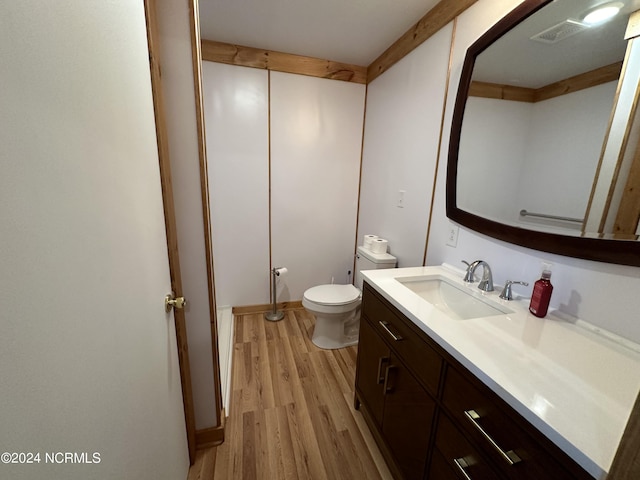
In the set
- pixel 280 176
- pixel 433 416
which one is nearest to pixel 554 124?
pixel 433 416

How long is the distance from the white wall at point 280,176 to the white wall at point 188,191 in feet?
4.42

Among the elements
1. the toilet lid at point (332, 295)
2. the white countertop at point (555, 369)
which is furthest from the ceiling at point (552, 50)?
the toilet lid at point (332, 295)

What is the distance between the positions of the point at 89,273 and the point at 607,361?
138cm

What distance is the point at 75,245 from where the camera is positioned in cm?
48

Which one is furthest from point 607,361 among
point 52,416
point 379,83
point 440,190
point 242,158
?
point 242,158

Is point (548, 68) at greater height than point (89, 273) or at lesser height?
greater

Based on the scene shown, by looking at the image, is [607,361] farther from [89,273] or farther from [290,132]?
[290,132]

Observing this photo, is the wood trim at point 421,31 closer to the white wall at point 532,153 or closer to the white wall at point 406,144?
the white wall at point 406,144

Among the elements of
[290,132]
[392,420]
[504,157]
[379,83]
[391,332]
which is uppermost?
[379,83]

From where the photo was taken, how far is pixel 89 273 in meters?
0.52

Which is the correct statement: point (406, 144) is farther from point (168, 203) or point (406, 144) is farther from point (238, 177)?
point (168, 203)

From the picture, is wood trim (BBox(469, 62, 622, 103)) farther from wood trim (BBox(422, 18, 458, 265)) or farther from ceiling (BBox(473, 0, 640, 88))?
wood trim (BBox(422, 18, 458, 265))

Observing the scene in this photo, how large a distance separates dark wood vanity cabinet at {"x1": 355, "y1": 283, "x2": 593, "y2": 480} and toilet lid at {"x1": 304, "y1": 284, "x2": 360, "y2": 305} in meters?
0.60

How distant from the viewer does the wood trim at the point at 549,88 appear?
2.97ft
